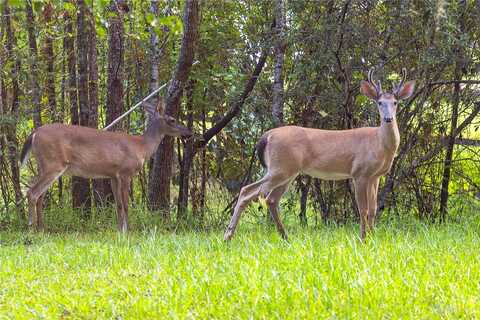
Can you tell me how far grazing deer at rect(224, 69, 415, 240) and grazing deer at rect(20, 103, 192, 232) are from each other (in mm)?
2139

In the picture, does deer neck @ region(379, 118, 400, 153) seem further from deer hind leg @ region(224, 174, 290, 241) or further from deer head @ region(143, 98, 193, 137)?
deer head @ region(143, 98, 193, 137)

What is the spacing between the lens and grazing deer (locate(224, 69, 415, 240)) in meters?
7.11

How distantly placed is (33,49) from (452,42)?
5798mm

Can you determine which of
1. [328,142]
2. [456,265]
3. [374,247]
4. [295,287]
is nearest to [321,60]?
[328,142]

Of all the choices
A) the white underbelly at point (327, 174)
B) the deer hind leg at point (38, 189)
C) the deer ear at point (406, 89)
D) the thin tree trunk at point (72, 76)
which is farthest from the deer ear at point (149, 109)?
the deer ear at point (406, 89)

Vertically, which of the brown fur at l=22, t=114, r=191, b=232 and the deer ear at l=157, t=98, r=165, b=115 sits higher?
the deer ear at l=157, t=98, r=165, b=115

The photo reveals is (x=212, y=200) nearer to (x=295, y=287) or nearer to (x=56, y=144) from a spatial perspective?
(x=56, y=144)

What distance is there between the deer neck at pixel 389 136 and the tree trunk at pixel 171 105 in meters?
3.19

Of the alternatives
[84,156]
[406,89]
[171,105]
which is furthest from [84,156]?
[406,89]

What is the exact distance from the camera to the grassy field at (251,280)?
3.88 m

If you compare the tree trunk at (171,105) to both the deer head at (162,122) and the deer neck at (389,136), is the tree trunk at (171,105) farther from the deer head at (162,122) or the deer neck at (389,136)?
the deer neck at (389,136)

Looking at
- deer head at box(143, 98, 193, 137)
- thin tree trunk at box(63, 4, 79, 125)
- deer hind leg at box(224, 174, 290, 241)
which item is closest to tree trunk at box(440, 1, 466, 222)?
deer hind leg at box(224, 174, 290, 241)

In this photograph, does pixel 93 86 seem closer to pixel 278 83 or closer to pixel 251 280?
pixel 278 83

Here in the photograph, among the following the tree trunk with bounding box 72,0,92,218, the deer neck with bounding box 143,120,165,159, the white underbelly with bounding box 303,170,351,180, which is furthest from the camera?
the tree trunk with bounding box 72,0,92,218
